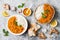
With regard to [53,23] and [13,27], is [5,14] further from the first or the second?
[53,23]

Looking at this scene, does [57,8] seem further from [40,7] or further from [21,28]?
[21,28]

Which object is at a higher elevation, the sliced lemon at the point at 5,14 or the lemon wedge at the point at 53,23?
the sliced lemon at the point at 5,14

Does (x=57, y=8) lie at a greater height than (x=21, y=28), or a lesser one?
greater

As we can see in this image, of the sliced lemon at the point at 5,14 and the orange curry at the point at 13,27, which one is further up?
the sliced lemon at the point at 5,14

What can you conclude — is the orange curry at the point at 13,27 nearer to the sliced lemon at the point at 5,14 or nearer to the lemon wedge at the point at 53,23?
the sliced lemon at the point at 5,14

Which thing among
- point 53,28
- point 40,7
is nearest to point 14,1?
point 40,7

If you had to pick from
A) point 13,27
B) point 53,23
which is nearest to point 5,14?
point 13,27

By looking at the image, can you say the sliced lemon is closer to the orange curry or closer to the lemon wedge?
the orange curry

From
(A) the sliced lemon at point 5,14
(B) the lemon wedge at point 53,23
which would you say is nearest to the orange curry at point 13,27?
(A) the sliced lemon at point 5,14
